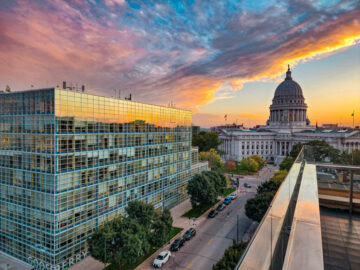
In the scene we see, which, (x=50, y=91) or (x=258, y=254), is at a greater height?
(x=50, y=91)

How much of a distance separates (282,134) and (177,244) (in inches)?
4359

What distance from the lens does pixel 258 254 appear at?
2.93 metres

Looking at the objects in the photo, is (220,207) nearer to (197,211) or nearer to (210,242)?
(197,211)

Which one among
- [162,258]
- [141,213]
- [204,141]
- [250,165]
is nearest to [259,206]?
[162,258]

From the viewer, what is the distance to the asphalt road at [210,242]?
28.2 metres

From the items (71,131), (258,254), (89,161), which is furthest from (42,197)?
(258,254)

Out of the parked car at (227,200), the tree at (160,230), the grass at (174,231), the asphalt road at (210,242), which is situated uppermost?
the tree at (160,230)

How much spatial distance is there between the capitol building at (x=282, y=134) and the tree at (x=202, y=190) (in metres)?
68.0

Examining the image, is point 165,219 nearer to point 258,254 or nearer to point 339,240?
point 339,240

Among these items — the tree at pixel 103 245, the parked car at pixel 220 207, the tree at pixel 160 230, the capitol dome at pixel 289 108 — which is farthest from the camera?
the capitol dome at pixel 289 108

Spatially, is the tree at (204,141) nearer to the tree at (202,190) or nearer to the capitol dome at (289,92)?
the tree at (202,190)

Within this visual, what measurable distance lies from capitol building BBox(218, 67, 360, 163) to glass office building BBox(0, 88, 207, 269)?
81166mm

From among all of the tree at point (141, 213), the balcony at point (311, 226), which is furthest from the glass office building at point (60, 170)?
the balcony at point (311, 226)

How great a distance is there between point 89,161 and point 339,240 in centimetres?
2754
